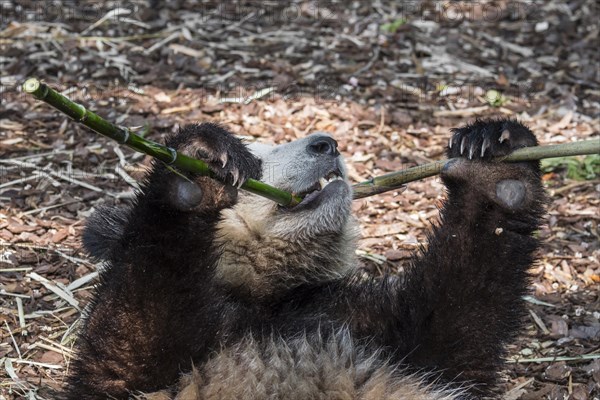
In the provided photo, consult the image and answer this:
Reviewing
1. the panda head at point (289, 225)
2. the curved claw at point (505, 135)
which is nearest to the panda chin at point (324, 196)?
the panda head at point (289, 225)

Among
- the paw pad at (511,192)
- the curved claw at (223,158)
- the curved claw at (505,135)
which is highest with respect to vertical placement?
the curved claw at (223,158)

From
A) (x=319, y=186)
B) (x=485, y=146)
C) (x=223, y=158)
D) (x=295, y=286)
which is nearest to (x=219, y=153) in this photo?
(x=223, y=158)

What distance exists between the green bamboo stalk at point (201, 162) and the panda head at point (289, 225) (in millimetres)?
115

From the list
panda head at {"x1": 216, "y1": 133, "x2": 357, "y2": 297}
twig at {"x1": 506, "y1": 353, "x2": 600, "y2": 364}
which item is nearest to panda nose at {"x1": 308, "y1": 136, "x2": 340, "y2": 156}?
panda head at {"x1": 216, "y1": 133, "x2": 357, "y2": 297}

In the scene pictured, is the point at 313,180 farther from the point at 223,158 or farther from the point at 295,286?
the point at 223,158

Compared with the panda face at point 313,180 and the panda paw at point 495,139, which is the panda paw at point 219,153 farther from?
the panda paw at point 495,139

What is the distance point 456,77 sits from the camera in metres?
8.91

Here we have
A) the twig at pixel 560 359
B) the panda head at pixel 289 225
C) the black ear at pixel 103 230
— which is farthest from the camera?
the twig at pixel 560 359

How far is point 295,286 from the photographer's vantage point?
505 centimetres

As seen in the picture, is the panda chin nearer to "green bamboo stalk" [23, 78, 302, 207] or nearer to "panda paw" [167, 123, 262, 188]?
"green bamboo stalk" [23, 78, 302, 207]

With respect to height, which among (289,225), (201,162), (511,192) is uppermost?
(201,162)

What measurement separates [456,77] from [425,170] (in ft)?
14.3

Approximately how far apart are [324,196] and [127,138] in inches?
62.0

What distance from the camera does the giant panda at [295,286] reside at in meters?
4.08
